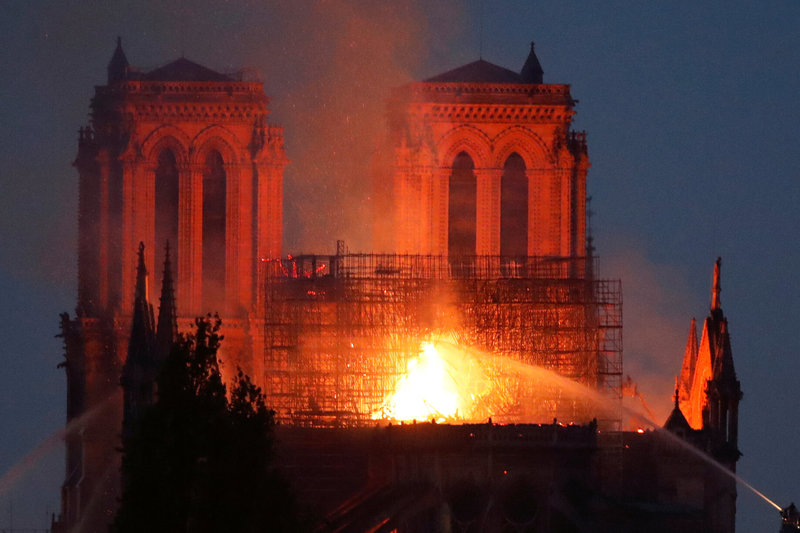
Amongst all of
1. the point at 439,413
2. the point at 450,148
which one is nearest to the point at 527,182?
the point at 450,148

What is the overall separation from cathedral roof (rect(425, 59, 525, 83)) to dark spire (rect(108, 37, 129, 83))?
9.85 meters

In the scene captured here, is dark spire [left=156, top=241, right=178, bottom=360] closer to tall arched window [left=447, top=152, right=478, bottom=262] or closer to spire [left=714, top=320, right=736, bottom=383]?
tall arched window [left=447, top=152, right=478, bottom=262]

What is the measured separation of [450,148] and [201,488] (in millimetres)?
35129

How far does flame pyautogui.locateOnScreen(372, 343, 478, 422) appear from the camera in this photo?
285 feet

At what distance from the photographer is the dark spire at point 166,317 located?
80.0 metres

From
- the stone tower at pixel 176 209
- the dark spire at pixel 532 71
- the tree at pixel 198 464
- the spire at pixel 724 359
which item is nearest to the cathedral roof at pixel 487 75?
the dark spire at pixel 532 71

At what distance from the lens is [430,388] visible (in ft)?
286

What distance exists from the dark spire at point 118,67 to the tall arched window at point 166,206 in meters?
2.84

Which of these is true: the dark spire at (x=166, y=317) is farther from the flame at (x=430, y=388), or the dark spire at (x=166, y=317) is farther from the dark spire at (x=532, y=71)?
the dark spire at (x=532, y=71)

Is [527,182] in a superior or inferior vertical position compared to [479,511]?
superior

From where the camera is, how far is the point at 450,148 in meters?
90.7

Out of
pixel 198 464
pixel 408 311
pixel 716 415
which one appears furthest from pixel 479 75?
pixel 198 464

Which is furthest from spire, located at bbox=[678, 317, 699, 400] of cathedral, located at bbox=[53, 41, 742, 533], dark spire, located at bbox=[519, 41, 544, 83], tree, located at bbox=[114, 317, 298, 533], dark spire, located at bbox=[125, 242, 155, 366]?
tree, located at bbox=[114, 317, 298, 533]

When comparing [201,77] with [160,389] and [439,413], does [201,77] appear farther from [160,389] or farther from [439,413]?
[160,389]
